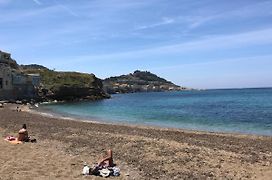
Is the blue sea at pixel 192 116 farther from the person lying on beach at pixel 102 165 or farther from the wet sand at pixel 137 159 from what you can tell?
the person lying on beach at pixel 102 165

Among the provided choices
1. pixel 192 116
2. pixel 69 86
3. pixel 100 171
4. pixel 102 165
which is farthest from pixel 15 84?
pixel 100 171

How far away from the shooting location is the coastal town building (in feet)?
343

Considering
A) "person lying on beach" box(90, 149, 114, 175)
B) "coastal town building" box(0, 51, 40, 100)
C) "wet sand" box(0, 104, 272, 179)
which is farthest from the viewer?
"coastal town building" box(0, 51, 40, 100)

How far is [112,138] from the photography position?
27141mm

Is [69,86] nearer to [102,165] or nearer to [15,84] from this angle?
[15,84]

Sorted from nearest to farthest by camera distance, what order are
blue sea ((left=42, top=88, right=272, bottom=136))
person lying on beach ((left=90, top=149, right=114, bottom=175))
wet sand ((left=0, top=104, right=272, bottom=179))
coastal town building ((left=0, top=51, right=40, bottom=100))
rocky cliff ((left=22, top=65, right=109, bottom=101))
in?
person lying on beach ((left=90, top=149, right=114, bottom=175)), wet sand ((left=0, top=104, right=272, bottom=179)), blue sea ((left=42, top=88, right=272, bottom=136)), coastal town building ((left=0, top=51, right=40, bottom=100)), rocky cliff ((left=22, top=65, right=109, bottom=101))

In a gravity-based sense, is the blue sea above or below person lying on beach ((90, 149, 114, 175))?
below

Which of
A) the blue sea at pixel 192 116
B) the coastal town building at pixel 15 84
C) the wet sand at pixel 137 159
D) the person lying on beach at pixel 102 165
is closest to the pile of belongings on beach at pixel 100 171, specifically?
the person lying on beach at pixel 102 165

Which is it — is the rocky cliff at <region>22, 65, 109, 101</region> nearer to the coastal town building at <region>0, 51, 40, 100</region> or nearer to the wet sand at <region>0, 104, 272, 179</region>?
the coastal town building at <region>0, 51, 40, 100</region>

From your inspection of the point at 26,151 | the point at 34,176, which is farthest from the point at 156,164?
the point at 26,151

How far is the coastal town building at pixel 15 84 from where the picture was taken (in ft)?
343

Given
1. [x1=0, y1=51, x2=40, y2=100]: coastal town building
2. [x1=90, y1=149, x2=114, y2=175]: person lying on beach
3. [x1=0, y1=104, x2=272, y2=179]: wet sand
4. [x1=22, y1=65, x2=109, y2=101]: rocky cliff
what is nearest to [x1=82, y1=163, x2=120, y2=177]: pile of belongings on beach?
[x1=90, y1=149, x2=114, y2=175]: person lying on beach

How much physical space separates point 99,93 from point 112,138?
120614 millimetres

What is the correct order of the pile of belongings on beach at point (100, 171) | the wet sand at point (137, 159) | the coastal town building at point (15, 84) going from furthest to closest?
1. the coastal town building at point (15, 84)
2. the wet sand at point (137, 159)
3. the pile of belongings on beach at point (100, 171)
